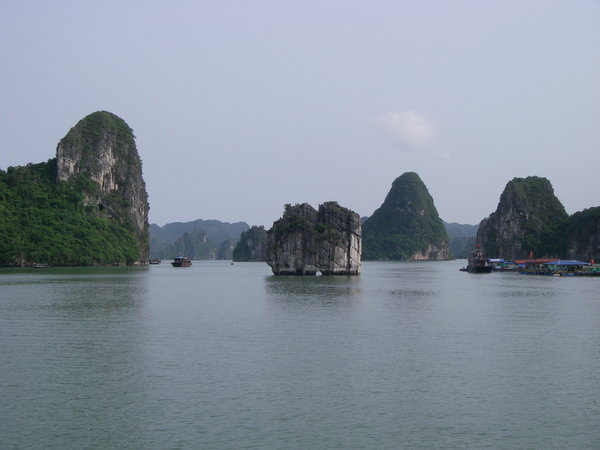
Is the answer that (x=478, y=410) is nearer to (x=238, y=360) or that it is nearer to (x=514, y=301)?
(x=238, y=360)

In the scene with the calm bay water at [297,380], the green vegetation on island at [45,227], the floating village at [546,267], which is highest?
the green vegetation on island at [45,227]

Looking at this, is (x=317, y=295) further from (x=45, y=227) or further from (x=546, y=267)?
(x=45, y=227)

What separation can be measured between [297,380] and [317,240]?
92.0 meters

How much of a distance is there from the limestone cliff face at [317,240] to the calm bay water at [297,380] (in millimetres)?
65184

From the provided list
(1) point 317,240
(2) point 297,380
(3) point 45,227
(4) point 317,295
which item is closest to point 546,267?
(1) point 317,240

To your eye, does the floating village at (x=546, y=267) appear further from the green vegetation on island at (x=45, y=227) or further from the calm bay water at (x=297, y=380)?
the green vegetation on island at (x=45, y=227)

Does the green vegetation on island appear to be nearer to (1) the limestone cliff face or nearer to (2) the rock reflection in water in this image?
(1) the limestone cliff face

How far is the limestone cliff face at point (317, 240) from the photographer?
120688 millimetres

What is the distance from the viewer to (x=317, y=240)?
397 feet

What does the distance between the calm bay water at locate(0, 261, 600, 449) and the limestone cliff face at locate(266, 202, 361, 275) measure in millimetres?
65184

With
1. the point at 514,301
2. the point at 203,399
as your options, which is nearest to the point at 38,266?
the point at 514,301

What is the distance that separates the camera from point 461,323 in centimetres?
4991

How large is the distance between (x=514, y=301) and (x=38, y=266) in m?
126

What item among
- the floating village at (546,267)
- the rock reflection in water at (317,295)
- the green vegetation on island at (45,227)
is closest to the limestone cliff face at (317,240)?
the rock reflection in water at (317,295)
